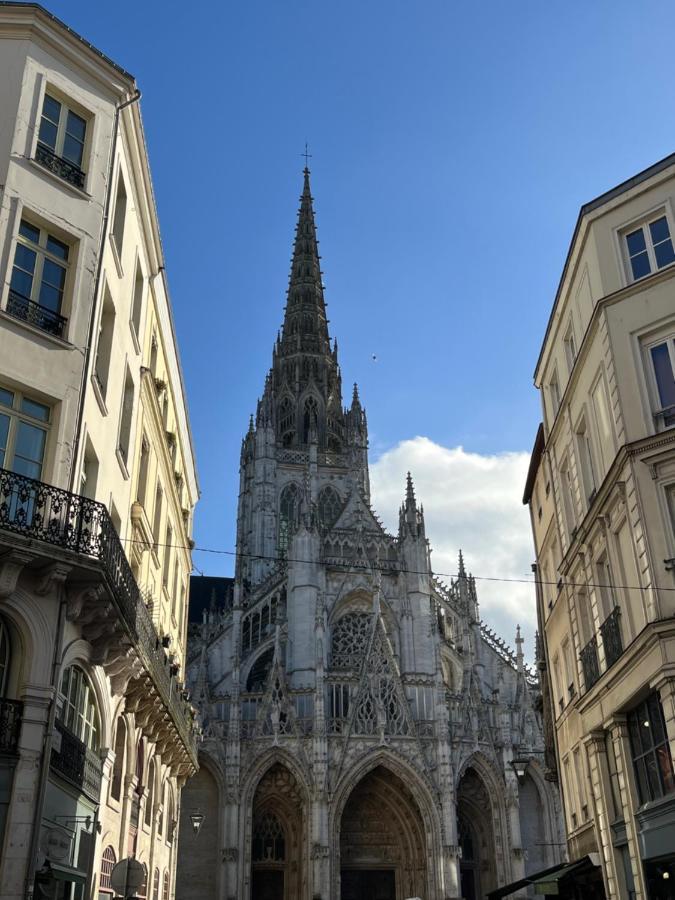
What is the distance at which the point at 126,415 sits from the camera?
696 inches

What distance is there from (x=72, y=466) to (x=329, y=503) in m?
55.1

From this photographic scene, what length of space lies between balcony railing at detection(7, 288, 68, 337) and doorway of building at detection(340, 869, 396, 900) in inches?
1550

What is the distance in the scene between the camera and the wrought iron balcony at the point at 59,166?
14211 mm

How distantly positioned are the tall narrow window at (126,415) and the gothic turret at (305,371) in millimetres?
53717

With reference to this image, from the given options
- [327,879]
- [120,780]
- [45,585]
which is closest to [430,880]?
[327,879]

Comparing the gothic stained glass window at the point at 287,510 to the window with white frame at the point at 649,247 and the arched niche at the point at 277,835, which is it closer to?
the arched niche at the point at 277,835

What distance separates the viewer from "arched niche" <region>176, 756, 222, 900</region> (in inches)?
1645

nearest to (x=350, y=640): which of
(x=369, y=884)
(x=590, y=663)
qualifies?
(x=369, y=884)

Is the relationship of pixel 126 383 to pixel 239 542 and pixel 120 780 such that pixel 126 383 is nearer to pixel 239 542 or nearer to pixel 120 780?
pixel 120 780

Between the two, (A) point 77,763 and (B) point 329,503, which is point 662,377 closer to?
(A) point 77,763

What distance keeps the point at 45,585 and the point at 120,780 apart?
6.88 m

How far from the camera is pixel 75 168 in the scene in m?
14.8

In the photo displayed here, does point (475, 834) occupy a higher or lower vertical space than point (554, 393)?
lower

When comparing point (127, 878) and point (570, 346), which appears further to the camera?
point (570, 346)
